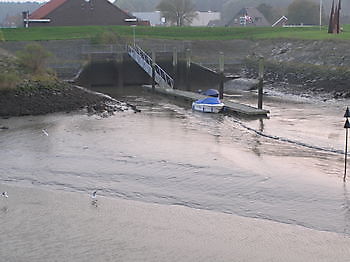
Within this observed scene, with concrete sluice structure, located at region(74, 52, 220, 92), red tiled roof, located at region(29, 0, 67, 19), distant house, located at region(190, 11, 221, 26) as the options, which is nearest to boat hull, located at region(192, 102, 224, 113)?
concrete sluice structure, located at region(74, 52, 220, 92)

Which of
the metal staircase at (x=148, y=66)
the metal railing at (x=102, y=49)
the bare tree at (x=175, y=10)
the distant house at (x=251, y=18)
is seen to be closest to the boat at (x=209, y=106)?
the metal staircase at (x=148, y=66)

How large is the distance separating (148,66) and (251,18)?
44975mm

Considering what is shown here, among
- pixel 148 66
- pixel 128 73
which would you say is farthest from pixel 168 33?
pixel 148 66

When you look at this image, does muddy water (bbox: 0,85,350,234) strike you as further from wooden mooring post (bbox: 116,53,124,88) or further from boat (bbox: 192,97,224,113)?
wooden mooring post (bbox: 116,53,124,88)

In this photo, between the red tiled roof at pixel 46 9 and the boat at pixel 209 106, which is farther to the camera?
the red tiled roof at pixel 46 9

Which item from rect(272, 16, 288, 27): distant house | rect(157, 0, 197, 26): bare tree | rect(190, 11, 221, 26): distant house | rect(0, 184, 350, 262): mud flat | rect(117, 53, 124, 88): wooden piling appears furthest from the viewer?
rect(190, 11, 221, 26): distant house

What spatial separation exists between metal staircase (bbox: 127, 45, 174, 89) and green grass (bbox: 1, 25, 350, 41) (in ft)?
22.4

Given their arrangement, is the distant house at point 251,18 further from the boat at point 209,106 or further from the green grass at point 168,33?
the boat at point 209,106

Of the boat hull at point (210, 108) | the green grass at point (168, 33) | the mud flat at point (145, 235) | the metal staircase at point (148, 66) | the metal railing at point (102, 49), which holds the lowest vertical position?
the mud flat at point (145, 235)

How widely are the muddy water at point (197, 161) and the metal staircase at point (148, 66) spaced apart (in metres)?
12.6

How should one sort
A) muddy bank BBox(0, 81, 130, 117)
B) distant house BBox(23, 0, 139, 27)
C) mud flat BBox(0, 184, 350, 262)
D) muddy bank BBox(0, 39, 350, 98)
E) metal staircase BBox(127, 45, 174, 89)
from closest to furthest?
mud flat BBox(0, 184, 350, 262) → muddy bank BBox(0, 81, 130, 117) → muddy bank BBox(0, 39, 350, 98) → metal staircase BBox(127, 45, 174, 89) → distant house BBox(23, 0, 139, 27)

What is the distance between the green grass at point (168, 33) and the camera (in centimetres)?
5169

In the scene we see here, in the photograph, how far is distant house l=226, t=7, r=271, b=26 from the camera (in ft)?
275

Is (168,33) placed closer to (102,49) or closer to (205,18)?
(102,49)
